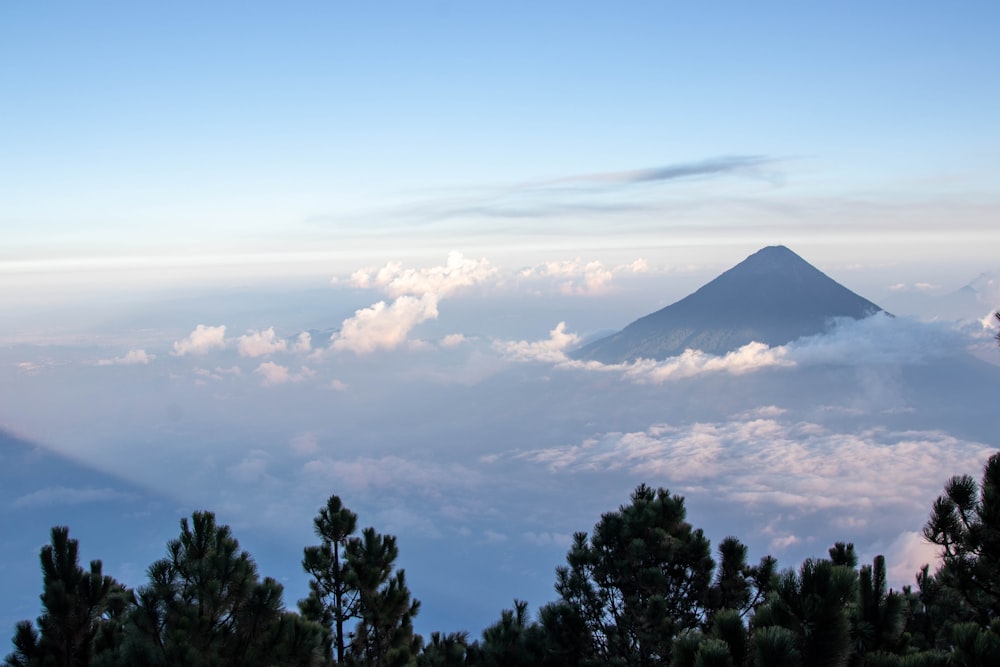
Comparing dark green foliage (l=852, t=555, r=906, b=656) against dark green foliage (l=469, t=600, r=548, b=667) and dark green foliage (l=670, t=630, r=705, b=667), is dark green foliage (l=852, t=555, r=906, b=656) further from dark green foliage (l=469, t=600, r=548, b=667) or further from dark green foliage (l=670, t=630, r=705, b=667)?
dark green foliage (l=469, t=600, r=548, b=667)

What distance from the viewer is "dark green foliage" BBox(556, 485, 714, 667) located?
39.7 feet

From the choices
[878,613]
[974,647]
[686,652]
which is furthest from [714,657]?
[878,613]

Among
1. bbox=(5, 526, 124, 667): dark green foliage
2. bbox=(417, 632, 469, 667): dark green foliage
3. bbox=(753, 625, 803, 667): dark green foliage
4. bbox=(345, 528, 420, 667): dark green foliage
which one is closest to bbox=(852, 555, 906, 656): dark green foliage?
bbox=(753, 625, 803, 667): dark green foliage

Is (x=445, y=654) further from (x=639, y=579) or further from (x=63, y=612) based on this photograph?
(x=63, y=612)

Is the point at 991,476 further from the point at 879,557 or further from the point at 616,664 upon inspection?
the point at 616,664

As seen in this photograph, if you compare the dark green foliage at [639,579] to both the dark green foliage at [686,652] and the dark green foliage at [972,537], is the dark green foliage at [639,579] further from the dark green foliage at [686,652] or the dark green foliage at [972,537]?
the dark green foliage at [686,652]

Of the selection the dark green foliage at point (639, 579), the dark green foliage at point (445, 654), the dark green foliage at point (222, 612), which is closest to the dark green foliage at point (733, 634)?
the dark green foliage at point (639, 579)

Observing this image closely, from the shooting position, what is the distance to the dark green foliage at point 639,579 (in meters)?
12.1

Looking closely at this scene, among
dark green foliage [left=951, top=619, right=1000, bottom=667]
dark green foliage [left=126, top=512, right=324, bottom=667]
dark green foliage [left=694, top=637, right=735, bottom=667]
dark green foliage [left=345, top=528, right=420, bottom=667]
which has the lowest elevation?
dark green foliage [left=345, top=528, right=420, bottom=667]

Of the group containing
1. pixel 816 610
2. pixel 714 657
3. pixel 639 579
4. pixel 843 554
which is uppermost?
pixel 816 610

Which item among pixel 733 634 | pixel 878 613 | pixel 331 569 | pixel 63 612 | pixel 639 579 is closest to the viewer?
pixel 733 634

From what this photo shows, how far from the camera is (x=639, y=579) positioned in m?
12.4

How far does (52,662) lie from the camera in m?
11.5

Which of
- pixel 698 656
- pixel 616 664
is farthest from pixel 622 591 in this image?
pixel 698 656
